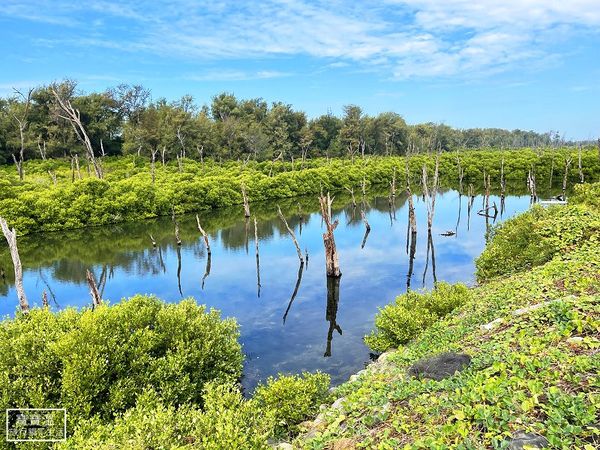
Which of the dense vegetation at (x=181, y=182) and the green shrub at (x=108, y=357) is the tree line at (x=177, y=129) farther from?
the green shrub at (x=108, y=357)

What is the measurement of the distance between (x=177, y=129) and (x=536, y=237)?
60939 mm

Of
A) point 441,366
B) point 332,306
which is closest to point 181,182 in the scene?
point 332,306

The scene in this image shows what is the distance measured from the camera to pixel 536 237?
17.5m

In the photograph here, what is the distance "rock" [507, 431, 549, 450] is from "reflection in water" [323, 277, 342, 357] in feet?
40.5

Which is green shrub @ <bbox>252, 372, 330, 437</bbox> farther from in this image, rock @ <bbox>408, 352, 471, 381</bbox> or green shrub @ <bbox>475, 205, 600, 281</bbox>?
green shrub @ <bbox>475, 205, 600, 281</bbox>

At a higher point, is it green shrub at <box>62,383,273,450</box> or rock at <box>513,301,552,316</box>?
rock at <box>513,301,552,316</box>

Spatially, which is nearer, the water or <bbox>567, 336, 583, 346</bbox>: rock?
<bbox>567, 336, 583, 346</bbox>: rock

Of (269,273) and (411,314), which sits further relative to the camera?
(269,273)

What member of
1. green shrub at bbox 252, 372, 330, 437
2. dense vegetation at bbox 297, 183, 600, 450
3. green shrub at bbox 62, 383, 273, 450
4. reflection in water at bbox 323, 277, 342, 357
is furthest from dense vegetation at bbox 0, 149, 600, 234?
dense vegetation at bbox 297, 183, 600, 450

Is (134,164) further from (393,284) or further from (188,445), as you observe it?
(188,445)

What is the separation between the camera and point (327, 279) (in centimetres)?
2575

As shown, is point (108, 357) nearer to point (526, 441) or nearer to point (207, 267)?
point (526, 441)

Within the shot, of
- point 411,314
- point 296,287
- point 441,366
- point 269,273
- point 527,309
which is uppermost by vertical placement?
point 527,309

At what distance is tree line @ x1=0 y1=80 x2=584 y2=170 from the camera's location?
212ft
